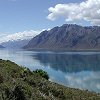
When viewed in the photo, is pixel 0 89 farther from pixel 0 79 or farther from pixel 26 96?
pixel 0 79

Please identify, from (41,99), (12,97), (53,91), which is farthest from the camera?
(53,91)

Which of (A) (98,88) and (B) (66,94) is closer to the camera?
(B) (66,94)

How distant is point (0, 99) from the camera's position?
14.9m

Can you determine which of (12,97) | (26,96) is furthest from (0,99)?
(26,96)

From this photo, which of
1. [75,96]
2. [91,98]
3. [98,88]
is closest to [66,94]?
[75,96]

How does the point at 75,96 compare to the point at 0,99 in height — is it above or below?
below

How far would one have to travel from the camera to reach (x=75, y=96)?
26344mm

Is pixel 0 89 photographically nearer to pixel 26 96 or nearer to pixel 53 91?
pixel 26 96

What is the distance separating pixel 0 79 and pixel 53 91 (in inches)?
287

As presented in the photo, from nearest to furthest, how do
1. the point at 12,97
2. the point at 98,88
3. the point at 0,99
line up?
the point at 0,99 < the point at 12,97 < the point at 98,88

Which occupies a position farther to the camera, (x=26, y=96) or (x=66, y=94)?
(x=66, y=94)

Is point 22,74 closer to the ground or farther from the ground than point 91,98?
farther from the ground

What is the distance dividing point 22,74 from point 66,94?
7.18m

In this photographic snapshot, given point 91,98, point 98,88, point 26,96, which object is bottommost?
point 98,88
